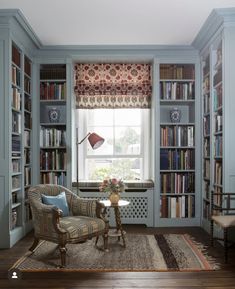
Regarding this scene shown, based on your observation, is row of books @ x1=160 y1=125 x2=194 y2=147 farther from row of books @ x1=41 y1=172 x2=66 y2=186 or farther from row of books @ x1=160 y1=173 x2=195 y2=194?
row of books @ x1=41 y1=172 x2=66 y2=186

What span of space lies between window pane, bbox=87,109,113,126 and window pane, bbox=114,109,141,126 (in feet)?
0.35

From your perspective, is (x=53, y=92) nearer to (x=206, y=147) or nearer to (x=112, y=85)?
(x=112, y=85)

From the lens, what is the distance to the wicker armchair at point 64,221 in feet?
13.4

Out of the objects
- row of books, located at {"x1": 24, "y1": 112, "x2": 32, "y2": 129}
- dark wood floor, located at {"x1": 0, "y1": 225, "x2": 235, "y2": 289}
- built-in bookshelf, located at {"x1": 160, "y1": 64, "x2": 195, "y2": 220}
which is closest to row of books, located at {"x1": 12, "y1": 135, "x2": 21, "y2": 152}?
row of books, located at {"x1": 24, "y1": 112, "x2": 32, "y2": 129}

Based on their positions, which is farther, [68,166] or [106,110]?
[106,110]

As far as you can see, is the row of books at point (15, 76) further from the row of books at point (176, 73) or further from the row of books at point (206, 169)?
the row of books at point (206, 169)

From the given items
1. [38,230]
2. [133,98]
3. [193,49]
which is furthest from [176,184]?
[38,230]

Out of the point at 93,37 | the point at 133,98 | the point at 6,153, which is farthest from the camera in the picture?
the point at 133,98

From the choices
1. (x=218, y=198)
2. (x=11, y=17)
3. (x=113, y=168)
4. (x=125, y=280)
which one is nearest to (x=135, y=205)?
(x=113, y=168)

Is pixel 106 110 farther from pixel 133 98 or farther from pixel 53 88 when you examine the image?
pixel 53 88

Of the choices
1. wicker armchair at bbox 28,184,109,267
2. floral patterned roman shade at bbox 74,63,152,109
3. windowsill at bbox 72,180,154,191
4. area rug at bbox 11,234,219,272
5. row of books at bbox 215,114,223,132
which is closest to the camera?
area rug at bbox 11,234,219,272

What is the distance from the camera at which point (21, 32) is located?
526cm

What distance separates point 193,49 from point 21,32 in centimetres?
276

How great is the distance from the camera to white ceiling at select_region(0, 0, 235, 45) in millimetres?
4504
